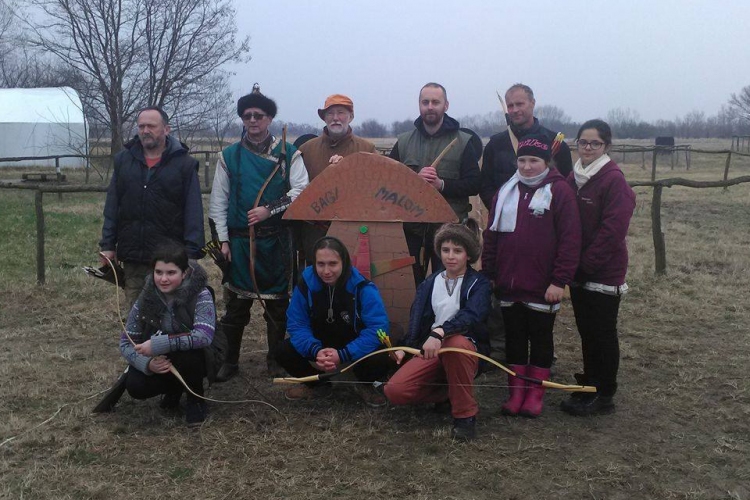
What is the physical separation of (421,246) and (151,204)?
1.65m

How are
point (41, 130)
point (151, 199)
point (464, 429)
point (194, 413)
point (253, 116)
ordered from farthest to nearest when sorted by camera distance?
point (41, 130) < point (253, 116) < point (151, 199) < point (194, 413) < point (464, 429)

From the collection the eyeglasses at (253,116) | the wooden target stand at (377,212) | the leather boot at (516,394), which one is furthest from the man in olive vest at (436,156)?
the eyeglasses at (253,116)

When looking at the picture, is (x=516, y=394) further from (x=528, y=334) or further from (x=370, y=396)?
(x=370, y=396)

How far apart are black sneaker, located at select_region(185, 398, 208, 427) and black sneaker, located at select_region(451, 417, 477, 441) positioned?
52.4 inches

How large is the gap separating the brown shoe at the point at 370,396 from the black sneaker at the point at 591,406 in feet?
3.35

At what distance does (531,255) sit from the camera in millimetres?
3572

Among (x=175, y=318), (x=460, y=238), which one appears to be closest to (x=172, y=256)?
(x=175, y=318)

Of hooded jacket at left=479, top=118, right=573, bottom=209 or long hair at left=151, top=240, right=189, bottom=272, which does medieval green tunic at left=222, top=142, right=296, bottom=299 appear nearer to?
long hair at left=151, top=240, right=189, bottom=272

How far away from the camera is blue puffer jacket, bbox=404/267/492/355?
3.50 metres

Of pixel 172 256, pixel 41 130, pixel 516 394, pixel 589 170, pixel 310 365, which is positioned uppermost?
pixel 41 130

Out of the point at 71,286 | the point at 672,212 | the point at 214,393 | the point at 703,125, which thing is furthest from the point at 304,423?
the point at 703,125

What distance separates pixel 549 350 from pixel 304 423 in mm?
1365

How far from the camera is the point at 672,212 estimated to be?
12.7 meters

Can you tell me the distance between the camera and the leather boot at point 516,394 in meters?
3.77
